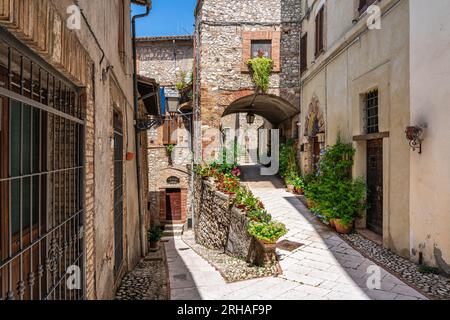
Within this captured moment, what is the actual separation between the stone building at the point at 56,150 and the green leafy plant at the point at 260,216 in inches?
117

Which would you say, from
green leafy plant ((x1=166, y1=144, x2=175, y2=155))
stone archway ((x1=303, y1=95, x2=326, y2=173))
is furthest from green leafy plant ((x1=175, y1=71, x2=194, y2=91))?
stone archway ((x1=303, y1=95, x2=326, y2=173))

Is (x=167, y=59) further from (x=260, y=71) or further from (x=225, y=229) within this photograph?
(x=225, y=229)

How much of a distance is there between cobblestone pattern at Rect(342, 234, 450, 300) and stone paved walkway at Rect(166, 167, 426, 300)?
0.18 metres

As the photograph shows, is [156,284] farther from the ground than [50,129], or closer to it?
closer to it

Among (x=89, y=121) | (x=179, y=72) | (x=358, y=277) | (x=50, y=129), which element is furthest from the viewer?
(x=179, y=72)

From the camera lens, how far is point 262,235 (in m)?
5.36

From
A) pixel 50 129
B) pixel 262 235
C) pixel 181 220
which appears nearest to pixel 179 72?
pixel 181 220

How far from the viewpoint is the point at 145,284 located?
5.42 metres

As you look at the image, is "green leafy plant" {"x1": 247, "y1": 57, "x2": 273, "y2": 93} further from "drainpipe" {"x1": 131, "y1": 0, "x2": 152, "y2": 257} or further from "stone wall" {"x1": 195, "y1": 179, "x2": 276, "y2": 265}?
"drainpipe" {"x1": 131, "y1": 0, "x2": 152, "y2": 257}

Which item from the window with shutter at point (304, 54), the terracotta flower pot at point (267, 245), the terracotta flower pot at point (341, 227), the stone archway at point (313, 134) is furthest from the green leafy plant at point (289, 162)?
the terracotta flower pot at point (267, 245)

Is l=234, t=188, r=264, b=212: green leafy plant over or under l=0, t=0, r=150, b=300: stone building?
under

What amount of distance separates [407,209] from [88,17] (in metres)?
5.66

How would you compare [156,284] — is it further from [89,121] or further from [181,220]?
[181,220]

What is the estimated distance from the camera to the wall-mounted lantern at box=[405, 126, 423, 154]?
4.76 meters
